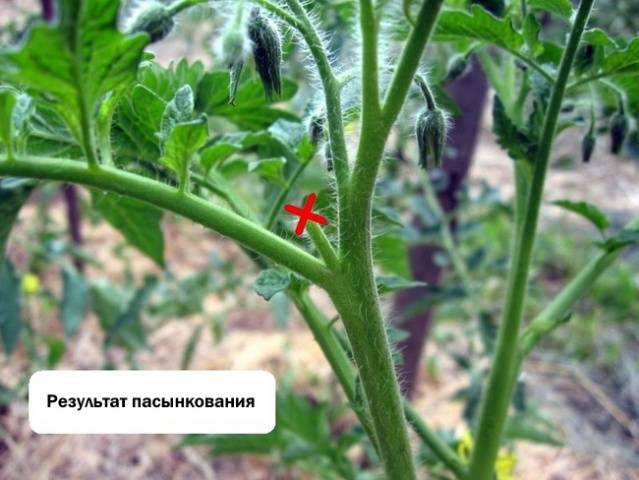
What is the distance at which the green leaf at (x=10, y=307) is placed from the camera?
1.23m

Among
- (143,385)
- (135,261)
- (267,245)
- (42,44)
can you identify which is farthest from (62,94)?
(135,261)

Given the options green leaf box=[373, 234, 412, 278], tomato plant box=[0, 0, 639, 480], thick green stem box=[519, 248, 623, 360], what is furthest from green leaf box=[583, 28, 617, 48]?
green leaf box=[373, 234, 412, 278]

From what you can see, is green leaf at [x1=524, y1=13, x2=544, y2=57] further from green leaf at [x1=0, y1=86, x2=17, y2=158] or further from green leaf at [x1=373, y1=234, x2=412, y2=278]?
green leaf at [x1=0, y1=86, x2=17, y2=158]

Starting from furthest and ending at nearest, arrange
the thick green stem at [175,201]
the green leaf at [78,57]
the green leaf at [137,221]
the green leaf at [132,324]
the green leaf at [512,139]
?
the green leaf at [132,324] → the green leaf at [137,221] → the green leaf at [512,139] → the thick green stem at [175,201] → the green leaf at [78,57]

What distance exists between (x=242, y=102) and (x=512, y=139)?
0.29 metres

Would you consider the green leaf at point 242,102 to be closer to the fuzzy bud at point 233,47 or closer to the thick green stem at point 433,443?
the fuzzy bud at point 233,47

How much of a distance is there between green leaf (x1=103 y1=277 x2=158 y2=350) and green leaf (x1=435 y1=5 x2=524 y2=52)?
34.6 inches

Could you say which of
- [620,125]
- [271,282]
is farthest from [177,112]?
[620,125]

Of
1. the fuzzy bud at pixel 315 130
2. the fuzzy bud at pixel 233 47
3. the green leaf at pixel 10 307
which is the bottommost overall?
the green leaf at pixel 10 307

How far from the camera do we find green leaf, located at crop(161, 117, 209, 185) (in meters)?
0.54

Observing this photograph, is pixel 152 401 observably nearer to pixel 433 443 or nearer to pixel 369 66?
pixel 433 443

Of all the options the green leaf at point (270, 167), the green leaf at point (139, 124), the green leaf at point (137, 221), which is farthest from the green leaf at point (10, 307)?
the green leaf at point (270, 167)

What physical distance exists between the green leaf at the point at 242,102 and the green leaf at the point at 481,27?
184mm

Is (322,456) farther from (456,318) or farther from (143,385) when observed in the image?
(456,318)
